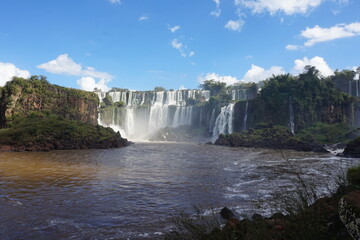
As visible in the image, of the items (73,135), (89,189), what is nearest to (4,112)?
(73,135)

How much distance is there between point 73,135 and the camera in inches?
1372

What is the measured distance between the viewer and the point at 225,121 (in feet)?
193

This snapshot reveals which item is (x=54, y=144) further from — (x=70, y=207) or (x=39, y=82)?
(x=70, y=207)

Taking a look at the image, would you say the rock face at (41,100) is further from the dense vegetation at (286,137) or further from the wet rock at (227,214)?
the wet rock at (227,214)

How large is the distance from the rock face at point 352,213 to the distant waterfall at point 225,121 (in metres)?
55.6

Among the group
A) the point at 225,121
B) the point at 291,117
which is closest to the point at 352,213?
the point at 291,117

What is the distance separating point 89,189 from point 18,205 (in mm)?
2888

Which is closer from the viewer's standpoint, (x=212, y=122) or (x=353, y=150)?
(x=353, y=150)

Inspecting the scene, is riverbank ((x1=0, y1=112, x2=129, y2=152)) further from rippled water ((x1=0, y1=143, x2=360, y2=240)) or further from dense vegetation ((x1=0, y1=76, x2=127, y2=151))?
rippled water ((x1=0, y1=143, x2=360, y2=240))

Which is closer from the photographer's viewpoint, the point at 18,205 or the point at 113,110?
the point at 18,205

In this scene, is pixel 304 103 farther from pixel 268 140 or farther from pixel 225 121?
pixel 225 121

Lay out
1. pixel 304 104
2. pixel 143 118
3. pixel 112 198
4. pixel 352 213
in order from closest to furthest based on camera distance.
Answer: pixel 352 213 < pixel 112 198 < pixel 304 104 < pixel 143 118

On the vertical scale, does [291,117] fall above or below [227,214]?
above

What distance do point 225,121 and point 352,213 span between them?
5684 centimetres
